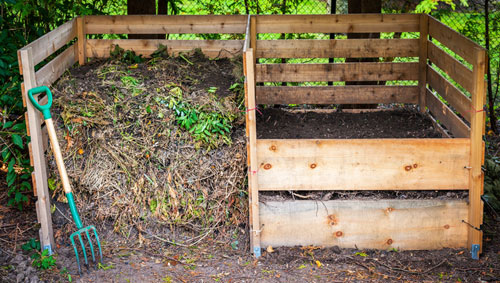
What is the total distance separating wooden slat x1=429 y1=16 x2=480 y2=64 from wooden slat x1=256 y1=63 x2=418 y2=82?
0.54 metres

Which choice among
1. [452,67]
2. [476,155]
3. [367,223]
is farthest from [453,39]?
[367,223]

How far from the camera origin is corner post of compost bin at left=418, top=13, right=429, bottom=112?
6.14 meters

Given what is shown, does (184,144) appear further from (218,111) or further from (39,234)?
(39,234)

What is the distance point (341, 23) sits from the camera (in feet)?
20.4

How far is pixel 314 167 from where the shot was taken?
4.59m

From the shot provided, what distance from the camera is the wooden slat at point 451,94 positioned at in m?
4.74

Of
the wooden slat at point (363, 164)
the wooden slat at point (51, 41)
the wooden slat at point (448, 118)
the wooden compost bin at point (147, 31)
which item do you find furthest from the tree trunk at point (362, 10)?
the wooden slat at point (51, 41)

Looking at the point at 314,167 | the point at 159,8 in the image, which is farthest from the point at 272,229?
the point at 159,8

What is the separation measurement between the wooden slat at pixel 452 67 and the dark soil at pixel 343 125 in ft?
2.36

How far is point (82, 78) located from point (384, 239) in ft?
10.8

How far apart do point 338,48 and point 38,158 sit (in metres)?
3.40

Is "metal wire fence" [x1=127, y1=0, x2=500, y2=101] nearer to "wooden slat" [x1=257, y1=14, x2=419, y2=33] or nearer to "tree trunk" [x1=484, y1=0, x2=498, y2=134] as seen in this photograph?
"tree trunk" [x1=484, y1=0, x2=498, y2=134]

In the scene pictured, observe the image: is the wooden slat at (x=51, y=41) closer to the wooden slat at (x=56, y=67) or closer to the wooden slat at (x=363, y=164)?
the wooden slat at (x=56, y=67)

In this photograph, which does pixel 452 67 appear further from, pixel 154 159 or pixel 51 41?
pixel 51 41
